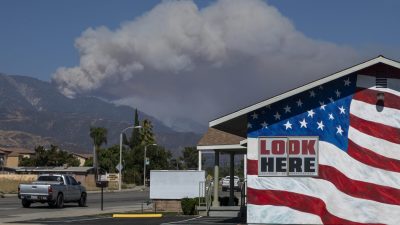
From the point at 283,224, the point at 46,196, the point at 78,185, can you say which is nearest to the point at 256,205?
the point at 283,224

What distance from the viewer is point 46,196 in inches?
1438

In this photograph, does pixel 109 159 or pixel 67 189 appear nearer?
pixel 67 189

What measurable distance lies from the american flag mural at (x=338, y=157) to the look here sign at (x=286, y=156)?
152mm

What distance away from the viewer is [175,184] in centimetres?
3325

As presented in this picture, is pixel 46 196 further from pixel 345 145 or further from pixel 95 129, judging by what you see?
pixel 95 129

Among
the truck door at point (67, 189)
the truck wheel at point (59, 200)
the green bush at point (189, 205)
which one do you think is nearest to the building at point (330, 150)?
the green bush at point (189, 205)

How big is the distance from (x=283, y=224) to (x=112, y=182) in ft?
244

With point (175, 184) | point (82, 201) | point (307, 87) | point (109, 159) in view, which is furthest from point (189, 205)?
point (109, 159)

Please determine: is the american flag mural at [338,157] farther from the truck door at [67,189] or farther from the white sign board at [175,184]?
the truck door at [67,189]

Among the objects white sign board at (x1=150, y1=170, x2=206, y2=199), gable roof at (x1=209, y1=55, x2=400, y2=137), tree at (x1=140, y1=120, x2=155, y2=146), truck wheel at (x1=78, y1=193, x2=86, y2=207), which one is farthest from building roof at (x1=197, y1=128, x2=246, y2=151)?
tree at (x1=140, y1=120, x2=155, y2=146)

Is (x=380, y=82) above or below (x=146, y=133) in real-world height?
below

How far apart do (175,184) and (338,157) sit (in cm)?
1362

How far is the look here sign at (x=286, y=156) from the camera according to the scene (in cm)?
2095

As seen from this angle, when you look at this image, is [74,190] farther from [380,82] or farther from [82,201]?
[380,82]
